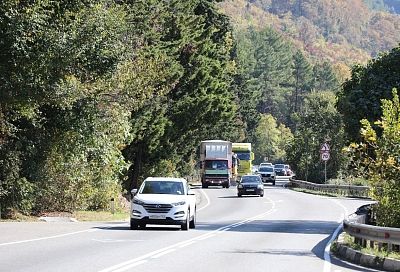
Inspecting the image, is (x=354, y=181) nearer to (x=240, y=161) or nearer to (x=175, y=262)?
(x=240, y=161)

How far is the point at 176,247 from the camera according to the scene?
20750 mm

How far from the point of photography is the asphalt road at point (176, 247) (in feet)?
54.1

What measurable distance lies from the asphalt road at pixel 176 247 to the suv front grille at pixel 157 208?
652 mm

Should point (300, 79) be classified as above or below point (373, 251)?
above

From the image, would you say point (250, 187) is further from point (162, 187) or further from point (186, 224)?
point (186, 224)

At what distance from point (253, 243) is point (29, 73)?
857 cm

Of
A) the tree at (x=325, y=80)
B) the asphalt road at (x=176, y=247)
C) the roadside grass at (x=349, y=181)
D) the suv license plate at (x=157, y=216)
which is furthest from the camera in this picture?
the tree at (x=325, y=80)

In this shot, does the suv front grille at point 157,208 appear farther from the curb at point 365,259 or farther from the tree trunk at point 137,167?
the tree trunk at point 137,167

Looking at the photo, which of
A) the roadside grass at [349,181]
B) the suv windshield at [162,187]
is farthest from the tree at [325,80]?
the suv windshield at [162,187]

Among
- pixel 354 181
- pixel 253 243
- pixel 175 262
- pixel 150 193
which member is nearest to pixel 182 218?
pixel 150 193

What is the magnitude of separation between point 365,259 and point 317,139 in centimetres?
6364

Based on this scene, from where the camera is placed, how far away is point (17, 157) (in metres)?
31.1

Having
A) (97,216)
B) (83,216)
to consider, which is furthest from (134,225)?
(97,216)

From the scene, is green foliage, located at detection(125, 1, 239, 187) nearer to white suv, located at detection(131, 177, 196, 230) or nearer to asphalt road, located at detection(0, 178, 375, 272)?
asphalt road, located at detection(0, 178, 375, 272)
